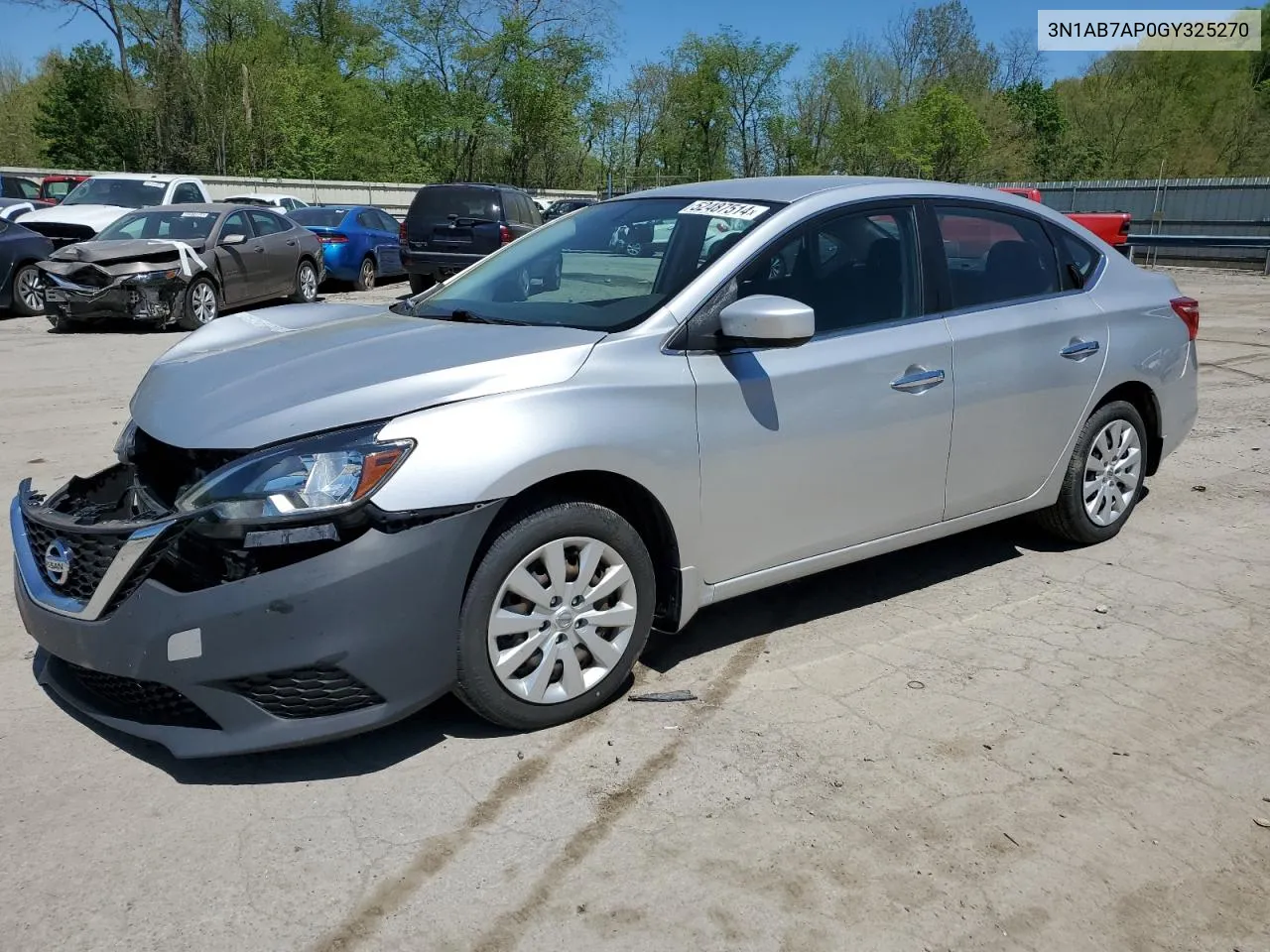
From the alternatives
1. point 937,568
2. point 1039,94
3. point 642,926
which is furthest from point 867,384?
point 1039,94

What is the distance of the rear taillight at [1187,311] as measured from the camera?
547 cm

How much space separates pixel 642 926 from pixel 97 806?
1.57 metres

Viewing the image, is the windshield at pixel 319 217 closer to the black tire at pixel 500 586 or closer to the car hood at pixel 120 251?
the car hood at pixel 120 251

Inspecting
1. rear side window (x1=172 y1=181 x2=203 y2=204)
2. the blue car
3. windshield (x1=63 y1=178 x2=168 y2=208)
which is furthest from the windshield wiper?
rear side window (x1=172 y1=181 x2=203 y2=204)

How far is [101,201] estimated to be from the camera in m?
17.8

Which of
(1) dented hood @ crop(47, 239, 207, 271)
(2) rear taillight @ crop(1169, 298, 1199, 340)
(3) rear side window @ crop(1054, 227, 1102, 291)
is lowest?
(2) rear taillight @ crop(1169, 298, 1199, 340)

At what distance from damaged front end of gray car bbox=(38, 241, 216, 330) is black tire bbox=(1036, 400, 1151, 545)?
35.6ft

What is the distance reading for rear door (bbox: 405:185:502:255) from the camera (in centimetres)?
1727

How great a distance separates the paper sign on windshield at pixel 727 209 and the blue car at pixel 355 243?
→ 1571cm

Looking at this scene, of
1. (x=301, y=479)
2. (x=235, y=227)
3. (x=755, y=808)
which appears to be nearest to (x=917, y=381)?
(x=755, y=808)

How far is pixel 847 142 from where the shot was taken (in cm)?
5709

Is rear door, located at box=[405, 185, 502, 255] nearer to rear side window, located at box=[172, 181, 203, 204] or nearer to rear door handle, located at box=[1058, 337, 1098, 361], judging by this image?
rear side window, located at box=[172, 181, 203, 204]

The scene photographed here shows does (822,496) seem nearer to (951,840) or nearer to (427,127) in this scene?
(951,840)

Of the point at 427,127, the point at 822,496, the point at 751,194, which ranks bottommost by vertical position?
the point at 822,496
